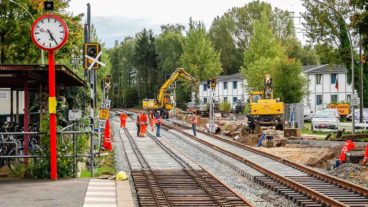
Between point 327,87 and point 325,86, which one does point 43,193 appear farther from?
point 325,86

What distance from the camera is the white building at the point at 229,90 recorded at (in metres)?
89.3

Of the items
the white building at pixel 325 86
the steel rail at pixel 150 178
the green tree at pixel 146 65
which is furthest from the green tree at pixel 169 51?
the steel rail at pixel 150 178

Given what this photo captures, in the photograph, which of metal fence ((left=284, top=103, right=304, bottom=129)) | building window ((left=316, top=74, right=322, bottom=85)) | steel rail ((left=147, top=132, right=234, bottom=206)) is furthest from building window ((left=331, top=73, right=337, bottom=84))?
steel rail ((left=147, top=132, right=234, bottom=206))

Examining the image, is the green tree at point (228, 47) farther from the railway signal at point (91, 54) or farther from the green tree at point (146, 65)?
the railway signal at point (91, 54)

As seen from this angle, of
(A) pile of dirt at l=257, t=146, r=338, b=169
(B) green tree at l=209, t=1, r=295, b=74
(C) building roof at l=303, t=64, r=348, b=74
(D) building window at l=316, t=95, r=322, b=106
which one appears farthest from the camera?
(B) green tree at l=209, t=1, r=295, b=74

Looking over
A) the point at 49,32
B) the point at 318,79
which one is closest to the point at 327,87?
the point at 318,79

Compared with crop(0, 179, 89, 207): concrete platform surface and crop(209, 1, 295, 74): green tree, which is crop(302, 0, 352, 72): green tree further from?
crop(209, 1, 295, 74): green tree

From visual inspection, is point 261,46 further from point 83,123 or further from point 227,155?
point 83,123

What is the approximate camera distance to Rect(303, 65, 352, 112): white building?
234ft

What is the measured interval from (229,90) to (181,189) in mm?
76547

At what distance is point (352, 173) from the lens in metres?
19.3

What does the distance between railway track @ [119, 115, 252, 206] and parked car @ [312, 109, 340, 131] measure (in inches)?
908

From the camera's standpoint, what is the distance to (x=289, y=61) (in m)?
54.5

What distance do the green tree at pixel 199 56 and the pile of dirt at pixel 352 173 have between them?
68.7 meters
